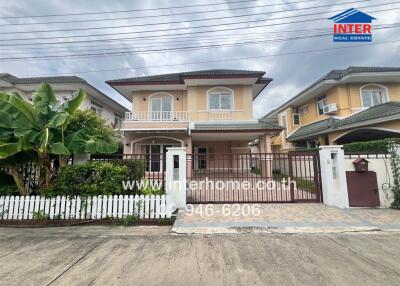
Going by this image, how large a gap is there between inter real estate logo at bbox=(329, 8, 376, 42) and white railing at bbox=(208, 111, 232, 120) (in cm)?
797

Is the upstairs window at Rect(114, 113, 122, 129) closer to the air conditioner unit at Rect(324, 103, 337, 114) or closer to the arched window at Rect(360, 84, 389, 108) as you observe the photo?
the air conditioner unit at Rect(324, 103, 337, 114)

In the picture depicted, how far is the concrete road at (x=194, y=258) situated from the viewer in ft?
10.2

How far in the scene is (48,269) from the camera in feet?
11.2

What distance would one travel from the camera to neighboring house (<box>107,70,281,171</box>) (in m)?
14.0

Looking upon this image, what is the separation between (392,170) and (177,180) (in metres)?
8.08

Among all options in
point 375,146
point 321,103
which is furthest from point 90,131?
point 321,103

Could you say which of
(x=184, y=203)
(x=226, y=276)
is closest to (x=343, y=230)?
(x=226, y=276)

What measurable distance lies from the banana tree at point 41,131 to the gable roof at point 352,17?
431 inches

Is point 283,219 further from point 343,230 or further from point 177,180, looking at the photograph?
point 177,180

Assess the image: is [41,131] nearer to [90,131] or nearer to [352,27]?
[90,131]

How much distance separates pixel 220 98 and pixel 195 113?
2459 mm

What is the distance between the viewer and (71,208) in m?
5.96

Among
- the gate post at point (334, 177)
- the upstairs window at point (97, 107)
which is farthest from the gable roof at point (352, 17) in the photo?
the upstairs window at point (97, 107)

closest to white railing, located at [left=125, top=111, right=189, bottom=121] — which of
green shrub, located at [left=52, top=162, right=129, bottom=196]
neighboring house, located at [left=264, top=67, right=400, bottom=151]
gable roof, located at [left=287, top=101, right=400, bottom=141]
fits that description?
green shrub, located at [left=52, top=162, right=129, bottom=196]
